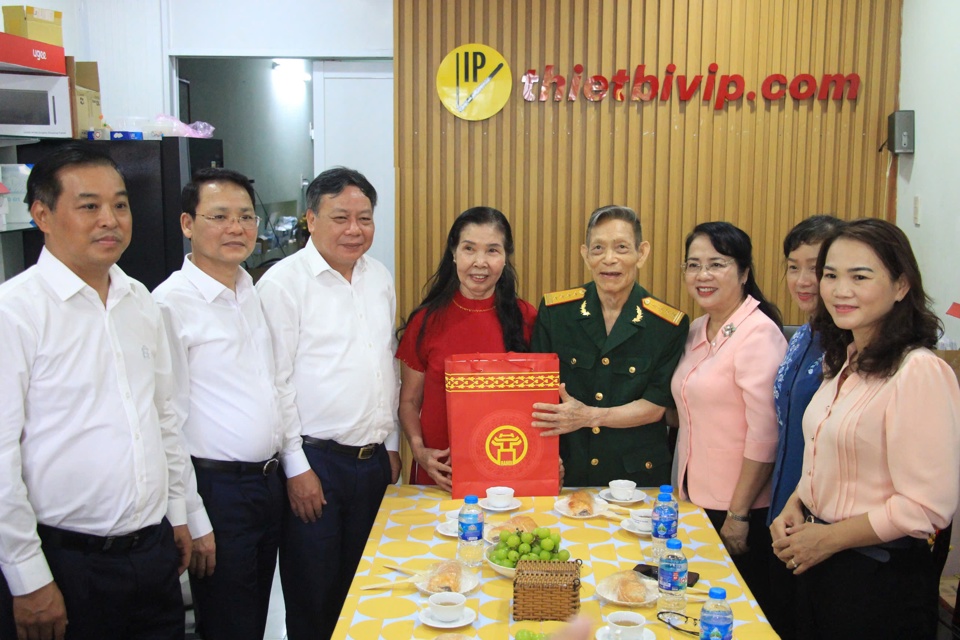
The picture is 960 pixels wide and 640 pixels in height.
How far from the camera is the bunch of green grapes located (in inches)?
80.9

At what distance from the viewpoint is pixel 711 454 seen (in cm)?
256

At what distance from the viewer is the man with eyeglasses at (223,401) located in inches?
94.9

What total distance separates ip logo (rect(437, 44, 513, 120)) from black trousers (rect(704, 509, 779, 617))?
286 centimetres

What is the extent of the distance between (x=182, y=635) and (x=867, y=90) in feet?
14.1

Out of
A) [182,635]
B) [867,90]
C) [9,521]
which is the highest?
[867,90]

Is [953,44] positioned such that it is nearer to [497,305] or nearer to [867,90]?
[867,90]

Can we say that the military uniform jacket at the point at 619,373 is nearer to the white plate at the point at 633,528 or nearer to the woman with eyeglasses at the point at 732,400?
the woman with eyeglasses at the point at 732,400

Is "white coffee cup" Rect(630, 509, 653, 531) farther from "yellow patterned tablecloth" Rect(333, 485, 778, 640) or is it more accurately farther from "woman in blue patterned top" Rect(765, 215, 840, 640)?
"woman in blue patterned top" Rect(765, 215, 840, 640)

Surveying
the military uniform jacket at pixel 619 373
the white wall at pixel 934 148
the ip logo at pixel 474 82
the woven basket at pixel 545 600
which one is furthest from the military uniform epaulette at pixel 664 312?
the ip logo at pixel 474 82

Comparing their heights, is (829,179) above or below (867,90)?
below

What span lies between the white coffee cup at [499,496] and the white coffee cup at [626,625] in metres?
0.64

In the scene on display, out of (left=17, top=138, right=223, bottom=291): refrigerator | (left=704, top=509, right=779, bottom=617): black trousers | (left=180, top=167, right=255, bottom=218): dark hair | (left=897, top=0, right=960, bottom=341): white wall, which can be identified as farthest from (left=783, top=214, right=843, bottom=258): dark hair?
(left=17, top=138, right=223, bottom=291): refrigerator

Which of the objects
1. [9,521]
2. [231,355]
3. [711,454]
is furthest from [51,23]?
[711,454]

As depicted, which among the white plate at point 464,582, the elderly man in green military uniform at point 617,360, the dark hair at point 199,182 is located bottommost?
the white plate at point 464,582
